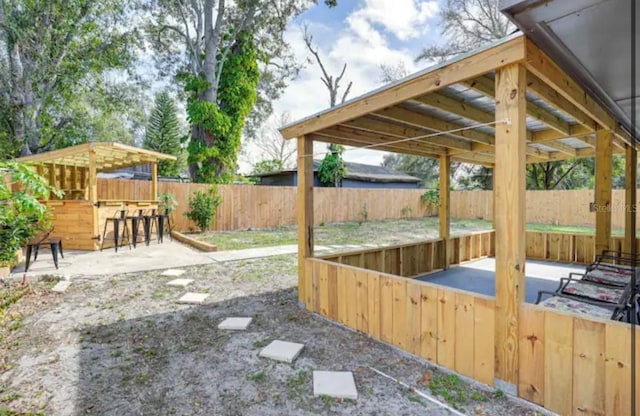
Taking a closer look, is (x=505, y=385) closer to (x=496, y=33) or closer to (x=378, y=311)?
(x=378, y=311)

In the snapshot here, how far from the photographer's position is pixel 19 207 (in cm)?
309

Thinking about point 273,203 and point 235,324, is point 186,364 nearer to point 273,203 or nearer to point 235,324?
point 235,324

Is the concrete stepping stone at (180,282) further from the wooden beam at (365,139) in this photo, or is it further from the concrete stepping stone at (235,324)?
the wooden beam at (365,139)

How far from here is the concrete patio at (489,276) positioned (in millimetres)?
4523

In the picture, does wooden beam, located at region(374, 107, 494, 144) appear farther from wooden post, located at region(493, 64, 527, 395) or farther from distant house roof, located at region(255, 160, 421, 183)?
distant house roof, located at region(255, 160, 421, 183)

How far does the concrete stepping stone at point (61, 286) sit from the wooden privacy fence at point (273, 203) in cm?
604

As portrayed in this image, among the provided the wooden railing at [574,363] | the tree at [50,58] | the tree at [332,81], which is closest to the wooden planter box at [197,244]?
the wooden railing at [574,363]

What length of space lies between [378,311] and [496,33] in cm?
1830

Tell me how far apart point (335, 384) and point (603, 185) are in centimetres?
451

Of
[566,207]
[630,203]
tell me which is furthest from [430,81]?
[566,207]

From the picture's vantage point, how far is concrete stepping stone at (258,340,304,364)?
2553 millimetres

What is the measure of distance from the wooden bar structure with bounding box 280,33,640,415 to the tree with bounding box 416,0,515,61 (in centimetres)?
1494

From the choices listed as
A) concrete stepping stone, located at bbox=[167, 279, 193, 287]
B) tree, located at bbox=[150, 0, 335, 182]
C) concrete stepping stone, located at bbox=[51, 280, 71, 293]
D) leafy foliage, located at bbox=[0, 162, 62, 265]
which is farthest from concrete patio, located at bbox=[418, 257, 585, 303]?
tree, located at bbox=[150, 0, 335, 182]

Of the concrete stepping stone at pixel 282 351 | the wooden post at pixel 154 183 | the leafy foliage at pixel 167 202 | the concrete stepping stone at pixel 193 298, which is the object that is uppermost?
the wooden post at pixel 154 183
